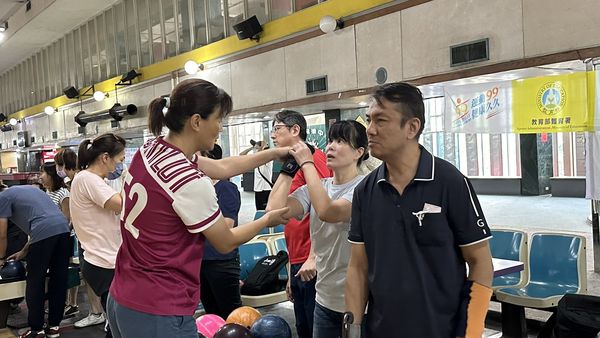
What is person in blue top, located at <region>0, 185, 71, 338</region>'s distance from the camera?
4836 millimetres

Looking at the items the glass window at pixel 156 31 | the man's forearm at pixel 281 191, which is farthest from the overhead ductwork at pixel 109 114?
the man's forearm at pixel 281 191

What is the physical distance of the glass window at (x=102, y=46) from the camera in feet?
47.3

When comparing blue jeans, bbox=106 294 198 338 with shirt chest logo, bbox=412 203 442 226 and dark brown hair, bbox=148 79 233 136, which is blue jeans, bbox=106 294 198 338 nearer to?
dark brown hair, bbox=148 79 233 136

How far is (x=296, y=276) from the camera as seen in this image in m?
3.00

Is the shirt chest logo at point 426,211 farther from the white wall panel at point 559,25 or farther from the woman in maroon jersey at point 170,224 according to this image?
the white wall panel at point 559,25

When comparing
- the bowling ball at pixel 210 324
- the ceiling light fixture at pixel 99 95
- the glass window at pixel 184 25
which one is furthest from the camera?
the ceiling light fixture at pixel 99 95

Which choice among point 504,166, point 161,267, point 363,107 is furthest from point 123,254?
point 504,166

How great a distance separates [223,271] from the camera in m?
3.49

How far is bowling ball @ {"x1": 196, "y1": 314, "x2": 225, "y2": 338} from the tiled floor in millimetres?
1629

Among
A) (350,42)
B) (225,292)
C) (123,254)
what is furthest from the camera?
(350,42)

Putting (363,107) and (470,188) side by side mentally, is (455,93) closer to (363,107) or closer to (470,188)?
(363,107)

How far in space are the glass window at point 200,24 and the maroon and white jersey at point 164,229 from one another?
9.40 m

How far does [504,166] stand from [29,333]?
14015mm

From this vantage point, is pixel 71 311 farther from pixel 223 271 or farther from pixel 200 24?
pixel 200 24
